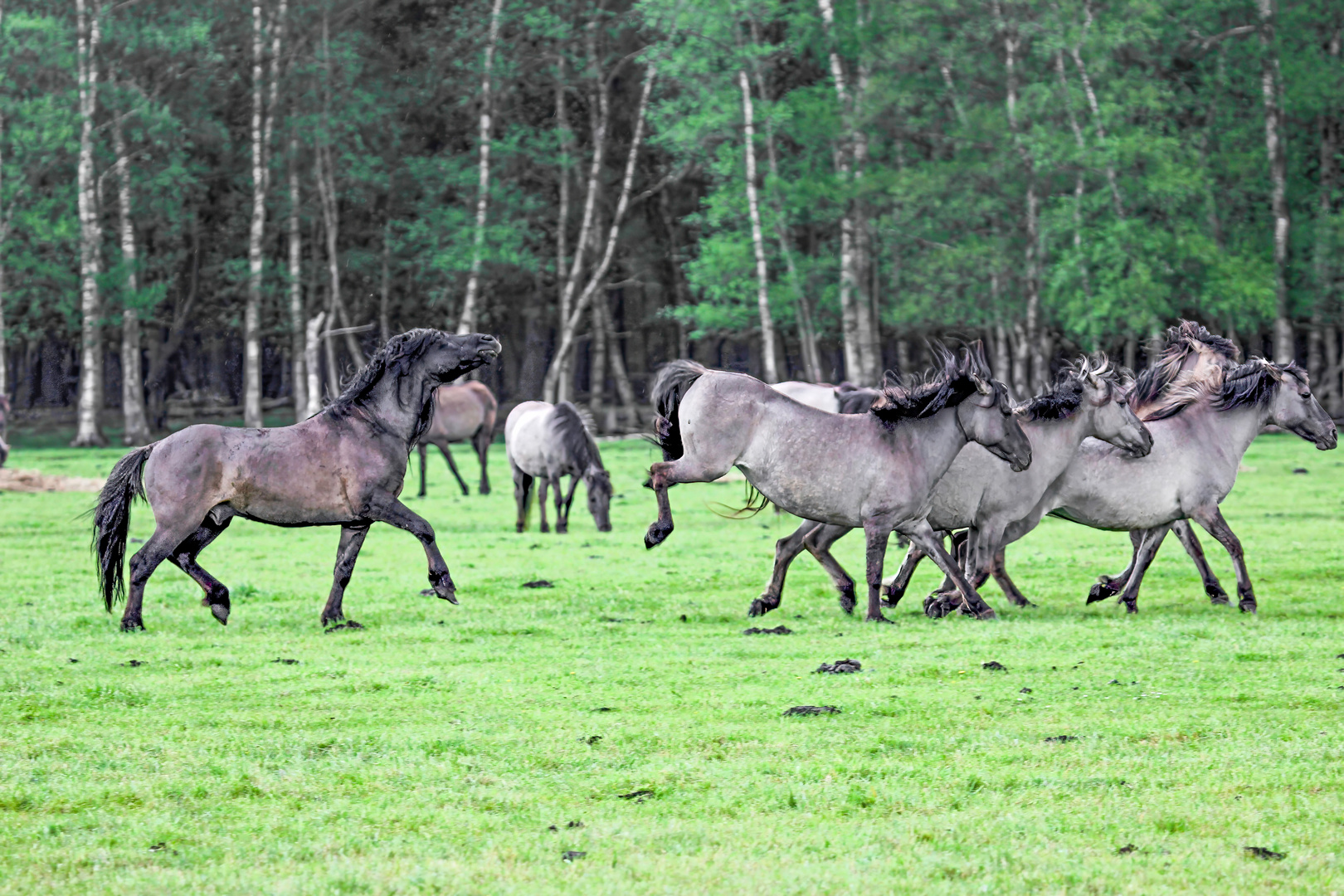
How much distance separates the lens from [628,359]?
184 ft

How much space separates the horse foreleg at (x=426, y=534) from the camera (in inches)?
463

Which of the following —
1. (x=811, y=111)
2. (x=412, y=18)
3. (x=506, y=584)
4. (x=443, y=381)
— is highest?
(x=412, y=18)

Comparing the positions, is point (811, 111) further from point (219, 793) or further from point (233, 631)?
point (219, 793)

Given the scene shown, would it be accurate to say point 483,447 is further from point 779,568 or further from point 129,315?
point 129,315

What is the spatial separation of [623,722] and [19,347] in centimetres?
→ 5039

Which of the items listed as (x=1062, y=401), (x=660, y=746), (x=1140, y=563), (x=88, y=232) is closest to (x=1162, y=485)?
(x=1140, y=563)

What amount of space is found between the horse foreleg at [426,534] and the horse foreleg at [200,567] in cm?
110

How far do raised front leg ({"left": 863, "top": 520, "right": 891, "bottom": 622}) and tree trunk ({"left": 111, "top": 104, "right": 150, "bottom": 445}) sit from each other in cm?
3315

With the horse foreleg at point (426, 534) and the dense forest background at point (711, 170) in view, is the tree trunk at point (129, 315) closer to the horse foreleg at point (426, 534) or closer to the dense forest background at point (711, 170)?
the dense forest background at point (711, 170)

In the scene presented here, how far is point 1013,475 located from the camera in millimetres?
12750

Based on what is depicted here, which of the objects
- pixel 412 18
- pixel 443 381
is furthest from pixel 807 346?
pixel 443 381

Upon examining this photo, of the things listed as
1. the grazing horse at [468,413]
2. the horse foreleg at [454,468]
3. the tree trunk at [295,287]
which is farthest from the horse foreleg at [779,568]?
the tree trunk at [295,287]

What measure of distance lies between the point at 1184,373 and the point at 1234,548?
6.66ft

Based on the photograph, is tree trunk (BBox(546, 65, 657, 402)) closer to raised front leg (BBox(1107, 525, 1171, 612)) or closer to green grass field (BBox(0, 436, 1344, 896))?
green grass field (BBox(0, 436, 1344, 896))
